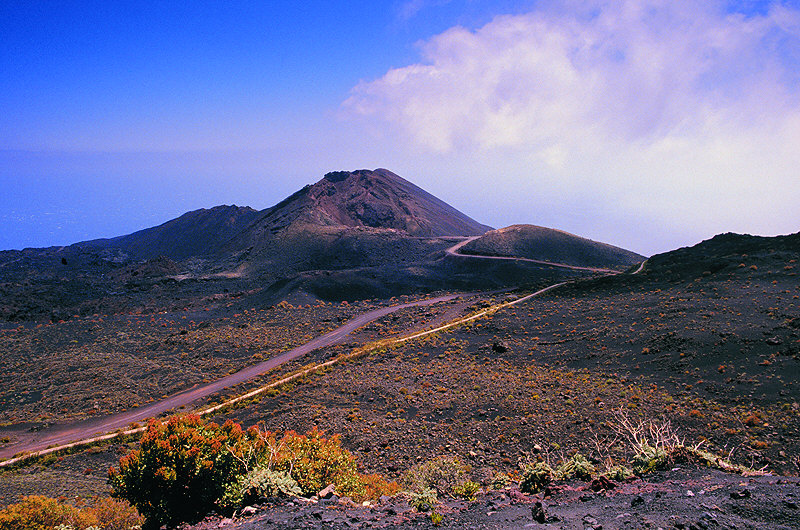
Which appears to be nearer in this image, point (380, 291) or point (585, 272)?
point (380, 291)

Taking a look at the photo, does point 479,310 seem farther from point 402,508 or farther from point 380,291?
point 402,508

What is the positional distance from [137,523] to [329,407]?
37.2 feet

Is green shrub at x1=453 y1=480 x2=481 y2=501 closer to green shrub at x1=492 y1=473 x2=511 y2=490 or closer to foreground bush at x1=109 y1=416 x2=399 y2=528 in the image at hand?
green shrub at x1=492 y1=473 x2=511 y2=490

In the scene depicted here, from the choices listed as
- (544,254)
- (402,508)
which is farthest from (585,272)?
(402,508)

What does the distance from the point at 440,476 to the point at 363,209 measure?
8375 cm

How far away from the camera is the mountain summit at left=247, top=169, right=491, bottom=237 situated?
88.1 meters

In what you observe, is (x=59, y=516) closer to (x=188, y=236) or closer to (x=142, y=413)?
(x=142, y=413)

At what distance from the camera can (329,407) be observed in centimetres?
2219

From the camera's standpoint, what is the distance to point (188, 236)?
99.2 metres

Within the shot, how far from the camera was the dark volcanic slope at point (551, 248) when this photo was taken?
65.6m

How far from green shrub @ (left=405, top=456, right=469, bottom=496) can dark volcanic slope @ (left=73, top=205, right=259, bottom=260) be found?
277 ft

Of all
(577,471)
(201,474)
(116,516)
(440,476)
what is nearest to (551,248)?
(440,476)

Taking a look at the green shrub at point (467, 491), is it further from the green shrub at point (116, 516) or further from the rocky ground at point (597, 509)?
the green shrub at point (116, 516)

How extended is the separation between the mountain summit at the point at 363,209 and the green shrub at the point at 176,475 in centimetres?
7423
